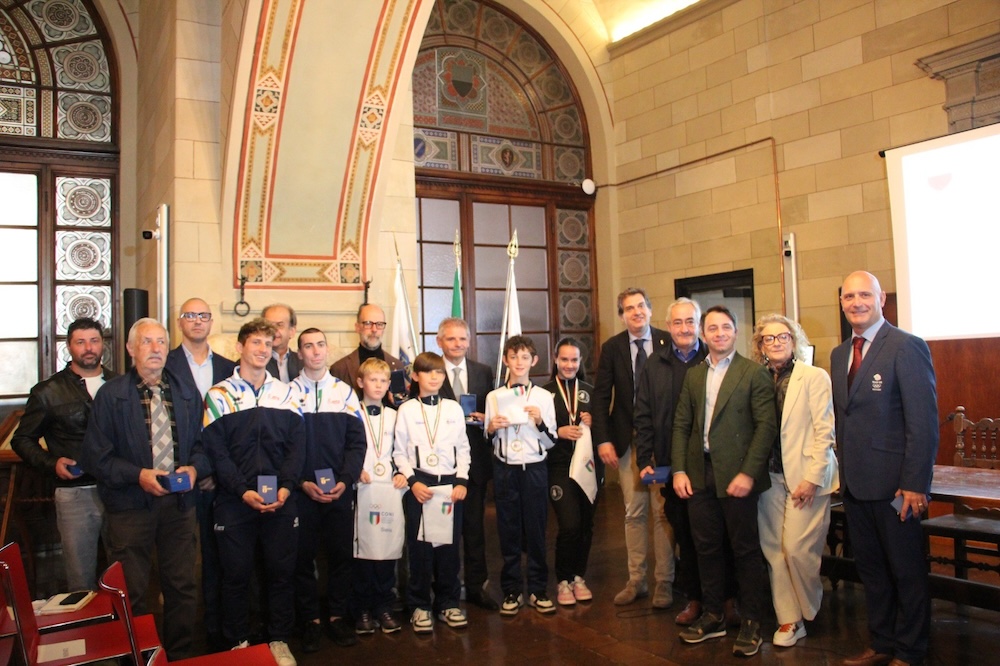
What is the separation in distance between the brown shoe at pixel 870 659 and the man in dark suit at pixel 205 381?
2462 millimetres

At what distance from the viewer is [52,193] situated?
6.14m

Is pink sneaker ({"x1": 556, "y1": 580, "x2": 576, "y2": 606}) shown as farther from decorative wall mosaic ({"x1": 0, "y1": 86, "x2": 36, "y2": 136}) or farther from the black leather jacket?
decorative wall mosaic ({"x1": 0, "y1": 86, "x2": 36, "y2": 136})

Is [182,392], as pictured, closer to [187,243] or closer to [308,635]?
[308,635]

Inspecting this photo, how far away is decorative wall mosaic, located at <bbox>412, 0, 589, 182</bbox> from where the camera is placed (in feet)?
24.3

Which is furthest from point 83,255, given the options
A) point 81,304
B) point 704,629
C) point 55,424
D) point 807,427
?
point 807,427

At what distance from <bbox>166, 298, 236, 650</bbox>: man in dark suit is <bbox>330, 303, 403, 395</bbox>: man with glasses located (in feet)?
2.07

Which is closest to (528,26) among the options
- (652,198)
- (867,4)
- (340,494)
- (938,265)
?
(652,198)

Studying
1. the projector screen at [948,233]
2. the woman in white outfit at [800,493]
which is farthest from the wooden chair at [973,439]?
the woman in white outfit at [800,493]

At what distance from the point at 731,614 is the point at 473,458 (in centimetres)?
138

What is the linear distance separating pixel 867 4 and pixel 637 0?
235 cm

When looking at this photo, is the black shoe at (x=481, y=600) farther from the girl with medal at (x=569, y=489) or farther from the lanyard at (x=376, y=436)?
the lanyard at (x=376, y=436)

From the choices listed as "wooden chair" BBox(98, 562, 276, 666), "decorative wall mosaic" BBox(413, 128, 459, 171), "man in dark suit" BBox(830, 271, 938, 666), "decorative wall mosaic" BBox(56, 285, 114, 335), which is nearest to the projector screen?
"man in dark suit" BBox(830, 271, 938, 666)

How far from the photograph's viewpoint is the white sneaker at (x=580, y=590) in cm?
385

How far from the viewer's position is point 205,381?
11.3 feet
